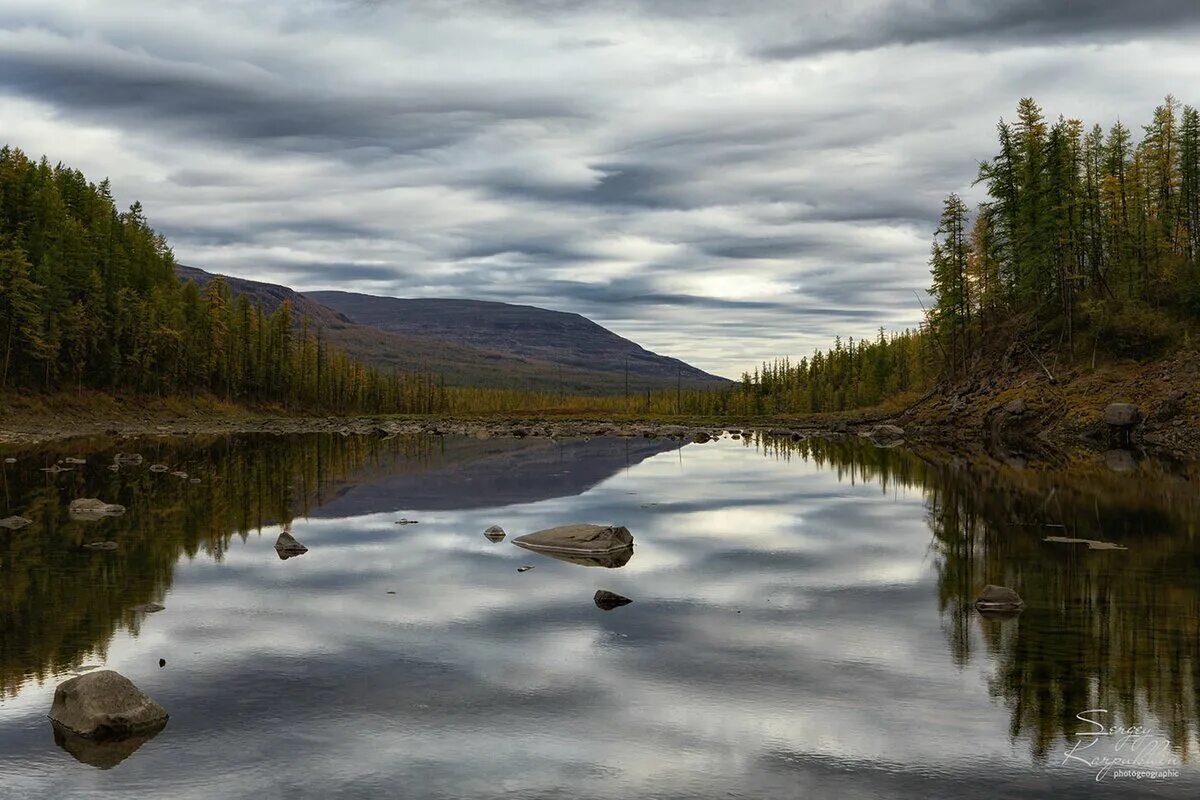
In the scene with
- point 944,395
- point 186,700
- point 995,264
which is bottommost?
point 186,700

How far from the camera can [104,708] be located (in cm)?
1189

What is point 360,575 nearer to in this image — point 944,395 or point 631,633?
point 631,633

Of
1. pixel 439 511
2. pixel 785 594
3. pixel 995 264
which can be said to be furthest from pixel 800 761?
pixel 995 264

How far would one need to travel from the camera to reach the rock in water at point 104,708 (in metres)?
11.7

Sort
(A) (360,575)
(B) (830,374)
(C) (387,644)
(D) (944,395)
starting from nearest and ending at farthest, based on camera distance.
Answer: (C) (387,644) < (A) (360,575) < (D) (944,395) < (B) (830,374)

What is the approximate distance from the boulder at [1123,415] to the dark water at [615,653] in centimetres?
3871

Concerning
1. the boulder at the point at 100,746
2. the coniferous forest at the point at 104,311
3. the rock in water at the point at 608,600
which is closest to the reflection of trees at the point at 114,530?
the boulder at the point at 100,746

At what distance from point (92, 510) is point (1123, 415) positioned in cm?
6798

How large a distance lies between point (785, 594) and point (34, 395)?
95341 millimetres

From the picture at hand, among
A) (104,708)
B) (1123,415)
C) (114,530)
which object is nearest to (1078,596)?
(104,708)

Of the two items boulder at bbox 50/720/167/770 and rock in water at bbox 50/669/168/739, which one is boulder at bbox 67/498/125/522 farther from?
boulder at bbox 50/720/167/770

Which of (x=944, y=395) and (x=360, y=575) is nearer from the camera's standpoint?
(x=360, y=575)

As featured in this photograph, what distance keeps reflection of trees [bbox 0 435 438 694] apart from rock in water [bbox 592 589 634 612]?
29.4 feet

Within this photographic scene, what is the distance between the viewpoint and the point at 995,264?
4134 inches
